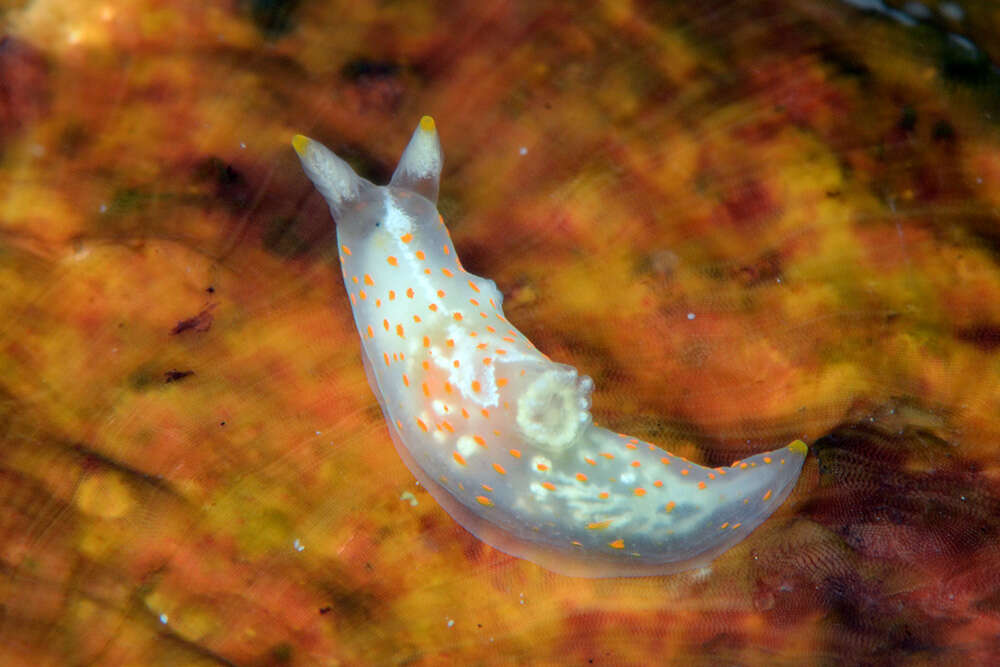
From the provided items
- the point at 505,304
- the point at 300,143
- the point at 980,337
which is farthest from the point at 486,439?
the point at 980,337

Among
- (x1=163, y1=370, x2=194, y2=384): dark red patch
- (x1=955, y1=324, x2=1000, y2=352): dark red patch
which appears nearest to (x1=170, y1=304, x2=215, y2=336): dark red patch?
(x1=163, y1=370, x2=194, y2=384): dark red patch

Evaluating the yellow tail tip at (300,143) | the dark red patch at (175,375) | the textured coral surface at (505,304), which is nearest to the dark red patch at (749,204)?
the textured coral surface at (505,304)

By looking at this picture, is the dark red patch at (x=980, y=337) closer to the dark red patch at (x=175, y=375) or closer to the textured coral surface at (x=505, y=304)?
the textured coral surface at (x=505, y=304)

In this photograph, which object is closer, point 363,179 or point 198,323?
point 198,323

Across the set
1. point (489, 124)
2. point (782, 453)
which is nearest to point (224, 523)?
point (489, 124)

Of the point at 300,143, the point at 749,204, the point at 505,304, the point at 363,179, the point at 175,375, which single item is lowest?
the point at 175,375

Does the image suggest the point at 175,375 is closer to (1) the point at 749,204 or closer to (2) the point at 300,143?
(2) the point at 300,143

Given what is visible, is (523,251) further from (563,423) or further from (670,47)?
(670,47)

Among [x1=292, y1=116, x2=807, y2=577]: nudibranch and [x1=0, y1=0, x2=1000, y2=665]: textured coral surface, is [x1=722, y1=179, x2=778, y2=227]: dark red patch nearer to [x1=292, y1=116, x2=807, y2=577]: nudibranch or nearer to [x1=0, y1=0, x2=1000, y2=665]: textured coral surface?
[x1=0, y1=0, x2=1000, y2=665]: textured coral surface
